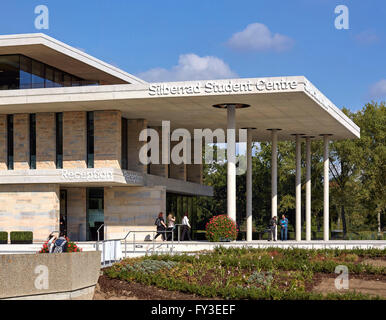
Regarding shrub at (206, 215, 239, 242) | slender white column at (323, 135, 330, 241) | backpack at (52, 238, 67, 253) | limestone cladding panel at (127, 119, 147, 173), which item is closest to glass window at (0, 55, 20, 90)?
limestone cladding panel at (127, 119, 147, 173)

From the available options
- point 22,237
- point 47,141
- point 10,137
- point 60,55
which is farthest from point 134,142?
point 22,237

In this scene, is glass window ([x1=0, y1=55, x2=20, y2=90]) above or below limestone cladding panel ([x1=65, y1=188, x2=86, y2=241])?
above

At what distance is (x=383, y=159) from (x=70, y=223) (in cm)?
3000

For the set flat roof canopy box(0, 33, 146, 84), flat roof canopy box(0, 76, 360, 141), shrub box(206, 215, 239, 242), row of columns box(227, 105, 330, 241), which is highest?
flat roof canopy box(0, 33, 146, 84)

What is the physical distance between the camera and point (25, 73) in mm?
41000

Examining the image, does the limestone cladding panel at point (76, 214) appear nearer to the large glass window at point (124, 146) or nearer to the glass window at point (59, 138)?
the glass window at point (59, 138)

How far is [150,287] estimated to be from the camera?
19.7 meters

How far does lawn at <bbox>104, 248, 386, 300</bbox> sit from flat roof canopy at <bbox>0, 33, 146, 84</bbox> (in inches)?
811

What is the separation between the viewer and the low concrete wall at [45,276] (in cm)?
1773

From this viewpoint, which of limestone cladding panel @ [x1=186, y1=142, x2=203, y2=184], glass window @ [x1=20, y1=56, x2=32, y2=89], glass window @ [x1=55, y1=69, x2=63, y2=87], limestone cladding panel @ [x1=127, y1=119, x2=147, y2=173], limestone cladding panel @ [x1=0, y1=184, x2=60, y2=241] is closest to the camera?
limestone cladding panel @ [x1=0, y1=184, x2=60, y2=241]

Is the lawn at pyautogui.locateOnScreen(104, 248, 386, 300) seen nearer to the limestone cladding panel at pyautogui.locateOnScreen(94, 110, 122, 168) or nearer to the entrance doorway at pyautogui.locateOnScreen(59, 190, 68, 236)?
the limestone cladding panel at pyautogui.locateOnScreen(94, 110, 122, 168)

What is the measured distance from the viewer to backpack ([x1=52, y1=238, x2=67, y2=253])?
19891mm

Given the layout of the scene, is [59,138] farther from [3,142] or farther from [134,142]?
[134,142]

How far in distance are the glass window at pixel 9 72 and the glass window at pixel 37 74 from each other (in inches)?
42.4
